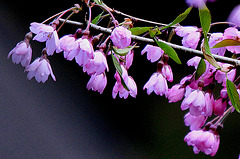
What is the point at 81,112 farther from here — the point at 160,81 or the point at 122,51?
the point at 122,51

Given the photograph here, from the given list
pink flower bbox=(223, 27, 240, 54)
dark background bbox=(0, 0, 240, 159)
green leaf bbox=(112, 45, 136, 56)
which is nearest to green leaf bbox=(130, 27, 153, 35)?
green leaf bbox=(112, 45, 136, 56)

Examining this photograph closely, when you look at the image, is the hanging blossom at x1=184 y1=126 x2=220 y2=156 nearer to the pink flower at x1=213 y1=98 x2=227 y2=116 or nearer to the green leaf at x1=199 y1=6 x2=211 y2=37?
the pink flower at x1=213 y1=98 x2=227 y2=116

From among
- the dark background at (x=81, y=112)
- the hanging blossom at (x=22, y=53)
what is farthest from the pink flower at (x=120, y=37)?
the dark background at (x=81, y=112)

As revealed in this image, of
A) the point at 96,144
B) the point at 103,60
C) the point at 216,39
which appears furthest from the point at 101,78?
the point at 96,144

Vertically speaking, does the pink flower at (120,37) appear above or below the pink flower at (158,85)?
above

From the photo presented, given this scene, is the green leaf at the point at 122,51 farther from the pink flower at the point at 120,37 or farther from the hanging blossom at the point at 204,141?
the hanging blossom at the point at 204,141
